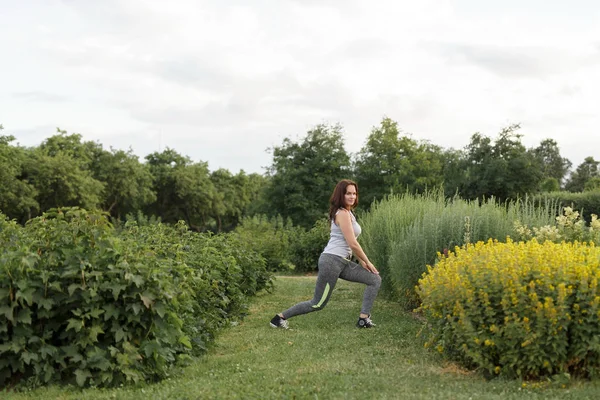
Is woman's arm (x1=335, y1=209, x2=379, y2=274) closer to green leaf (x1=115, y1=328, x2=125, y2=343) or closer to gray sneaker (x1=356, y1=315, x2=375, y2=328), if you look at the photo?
gray sneaker (x1=356, y1=315, x2=375, y2=328)

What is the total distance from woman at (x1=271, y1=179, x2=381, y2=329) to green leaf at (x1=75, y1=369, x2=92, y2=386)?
363 cm

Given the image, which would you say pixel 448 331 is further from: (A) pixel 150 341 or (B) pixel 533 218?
(B) pixel 533 218

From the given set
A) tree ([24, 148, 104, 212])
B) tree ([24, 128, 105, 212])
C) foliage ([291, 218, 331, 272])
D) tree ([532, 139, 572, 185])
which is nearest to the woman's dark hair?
foliage ([291, 218, 331, 272])

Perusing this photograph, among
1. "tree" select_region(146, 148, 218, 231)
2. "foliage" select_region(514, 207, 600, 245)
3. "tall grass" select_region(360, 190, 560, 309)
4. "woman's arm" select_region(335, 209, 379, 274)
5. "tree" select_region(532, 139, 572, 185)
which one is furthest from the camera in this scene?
"tree" select_region(532, 139, 572, 185)

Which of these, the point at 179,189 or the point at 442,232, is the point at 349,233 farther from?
the point at 179,189

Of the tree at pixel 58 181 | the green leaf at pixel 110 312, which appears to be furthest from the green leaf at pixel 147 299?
the tree at pixel 58 181

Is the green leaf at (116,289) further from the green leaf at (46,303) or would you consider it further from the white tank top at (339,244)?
the white tank top at (339,244)

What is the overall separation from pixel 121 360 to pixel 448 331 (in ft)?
10.2

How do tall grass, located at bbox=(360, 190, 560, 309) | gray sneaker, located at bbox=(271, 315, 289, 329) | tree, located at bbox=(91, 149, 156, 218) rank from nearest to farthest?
1. gray sneaker, located at bbox=(271, 315, 289, 329)
2. tall grass, located at bbox=(360, 190, 560, 309)
3. tree, located at bbox=(91, 149, 156, 218)

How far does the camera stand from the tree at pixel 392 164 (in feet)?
149

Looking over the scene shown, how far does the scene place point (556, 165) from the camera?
85.3m

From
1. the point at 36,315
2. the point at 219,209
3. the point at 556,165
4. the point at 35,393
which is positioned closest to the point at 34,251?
the point at 36,315

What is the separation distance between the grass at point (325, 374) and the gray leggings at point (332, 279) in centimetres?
32

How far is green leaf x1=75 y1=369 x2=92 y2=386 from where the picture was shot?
19.3 feet
